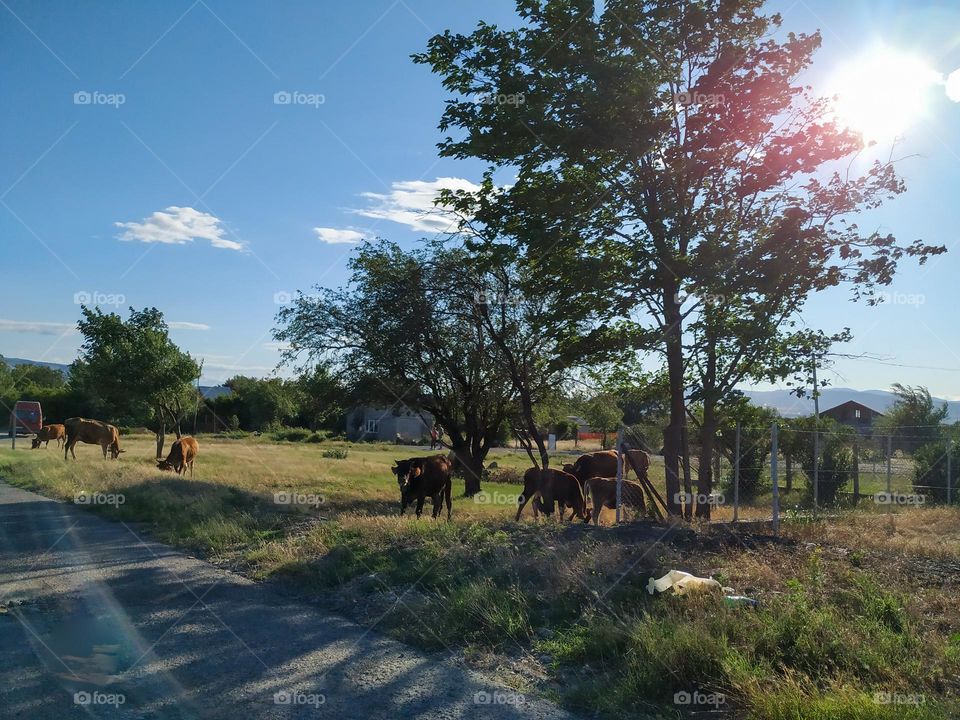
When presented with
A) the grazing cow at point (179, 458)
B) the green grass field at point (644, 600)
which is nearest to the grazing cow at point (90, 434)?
the grazing cow at point (179, 458)

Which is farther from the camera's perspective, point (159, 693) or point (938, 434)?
point (938, 434)

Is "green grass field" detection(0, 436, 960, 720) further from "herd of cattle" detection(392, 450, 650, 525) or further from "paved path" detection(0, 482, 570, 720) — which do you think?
"herd of cattle" detection(392, 450, 650, 525)

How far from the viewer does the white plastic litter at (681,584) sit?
7.60m

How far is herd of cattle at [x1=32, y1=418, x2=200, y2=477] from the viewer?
27.4m

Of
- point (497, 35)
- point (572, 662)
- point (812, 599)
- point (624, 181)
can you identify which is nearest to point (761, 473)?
point (624, 181)

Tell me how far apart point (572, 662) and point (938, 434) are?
72.9 feet

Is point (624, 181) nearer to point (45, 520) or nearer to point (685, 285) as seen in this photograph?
point (685, 285)

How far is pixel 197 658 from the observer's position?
6480 millimetres

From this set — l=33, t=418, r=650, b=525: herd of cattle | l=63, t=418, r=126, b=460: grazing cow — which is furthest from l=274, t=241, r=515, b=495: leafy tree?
Answer: l=63, t=418, r=126, b=460: grazing cow

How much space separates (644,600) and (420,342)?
1625 centimetres

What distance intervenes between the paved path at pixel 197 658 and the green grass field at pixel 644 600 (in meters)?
0.56

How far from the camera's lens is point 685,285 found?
48.6 feet

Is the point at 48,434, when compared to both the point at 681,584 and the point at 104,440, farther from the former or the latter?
the point at 681,584

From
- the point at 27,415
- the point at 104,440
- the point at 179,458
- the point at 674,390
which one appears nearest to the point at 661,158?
the point at 674,390
